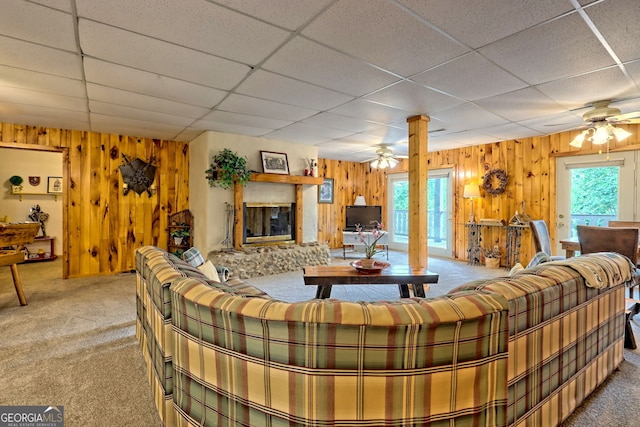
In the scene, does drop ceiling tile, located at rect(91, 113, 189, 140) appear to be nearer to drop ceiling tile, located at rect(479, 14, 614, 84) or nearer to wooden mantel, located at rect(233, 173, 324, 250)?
wooden mantel, located at rect(233, 173, 324, 250)

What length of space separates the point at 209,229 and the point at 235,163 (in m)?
1.11

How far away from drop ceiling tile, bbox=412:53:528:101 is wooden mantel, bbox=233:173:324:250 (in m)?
2.98

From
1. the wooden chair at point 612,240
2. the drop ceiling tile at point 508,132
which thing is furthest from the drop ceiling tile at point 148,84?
the wooden chair at point 612,240

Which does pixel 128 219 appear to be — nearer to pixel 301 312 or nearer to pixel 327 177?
pixel 327 177

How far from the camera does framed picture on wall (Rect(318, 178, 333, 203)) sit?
7.36 metres

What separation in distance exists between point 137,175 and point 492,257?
21.2 feet

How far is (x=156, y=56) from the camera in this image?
2.31m

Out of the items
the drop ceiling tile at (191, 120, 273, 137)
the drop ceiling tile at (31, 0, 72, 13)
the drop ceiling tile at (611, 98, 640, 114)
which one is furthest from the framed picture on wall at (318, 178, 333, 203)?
the drop ceiling tile at (31, 0, 72, 13)

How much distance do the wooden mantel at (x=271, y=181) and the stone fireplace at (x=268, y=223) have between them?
114 millimetres

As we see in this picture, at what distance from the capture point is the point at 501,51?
2227mm

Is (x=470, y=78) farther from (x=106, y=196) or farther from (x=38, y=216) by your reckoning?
(x=38, y=216)

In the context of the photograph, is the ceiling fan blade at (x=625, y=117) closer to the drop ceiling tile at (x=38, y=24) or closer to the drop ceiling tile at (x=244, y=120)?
the drop ceiling tile at (x=244, y=120)

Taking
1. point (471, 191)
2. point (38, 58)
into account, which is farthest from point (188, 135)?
point (471, 191)

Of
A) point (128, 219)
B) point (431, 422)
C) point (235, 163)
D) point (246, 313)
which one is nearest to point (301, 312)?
point (246, 313)
